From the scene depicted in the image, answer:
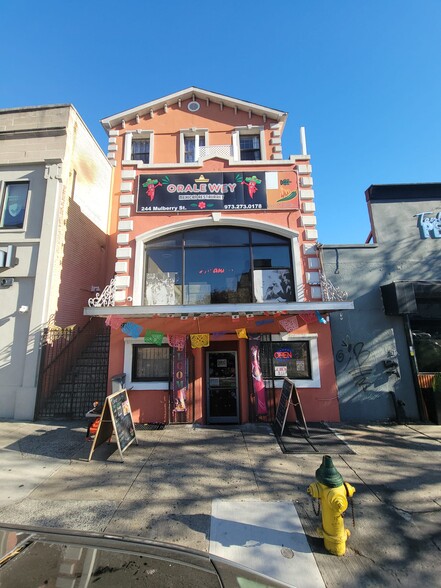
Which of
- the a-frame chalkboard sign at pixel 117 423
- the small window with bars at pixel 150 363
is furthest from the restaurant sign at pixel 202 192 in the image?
the a-frame chalkboard sign at pixel 117 423

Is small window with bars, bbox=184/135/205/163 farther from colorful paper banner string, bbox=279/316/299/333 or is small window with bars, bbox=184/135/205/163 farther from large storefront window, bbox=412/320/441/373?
large storefront window, bbox=412/320/441/373

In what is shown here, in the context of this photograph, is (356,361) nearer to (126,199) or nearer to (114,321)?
(114,321)

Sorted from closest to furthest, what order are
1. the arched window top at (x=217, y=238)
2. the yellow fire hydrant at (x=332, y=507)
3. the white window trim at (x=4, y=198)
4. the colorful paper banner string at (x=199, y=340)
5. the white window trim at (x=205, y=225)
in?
the yellow fire hydrant at (x=332, y=507) → the colorful paper banner string at (x=199, y=340) → the white window trim at (x=205, y=225) → the arched window top at (x=217, y=238) → the white window trim at (x=4, y=198)

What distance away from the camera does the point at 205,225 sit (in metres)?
9.20

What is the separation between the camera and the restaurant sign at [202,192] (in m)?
9.25

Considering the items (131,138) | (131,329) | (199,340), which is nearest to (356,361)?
(199,340)

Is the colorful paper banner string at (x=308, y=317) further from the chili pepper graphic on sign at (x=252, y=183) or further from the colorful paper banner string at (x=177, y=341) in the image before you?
the chili pepper graphic on sign at (x=252, y=183)

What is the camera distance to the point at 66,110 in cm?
1062

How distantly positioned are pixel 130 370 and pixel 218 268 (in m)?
4.02

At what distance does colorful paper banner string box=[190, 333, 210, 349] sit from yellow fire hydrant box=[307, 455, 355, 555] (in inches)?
190

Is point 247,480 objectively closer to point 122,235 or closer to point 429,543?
point 429,543

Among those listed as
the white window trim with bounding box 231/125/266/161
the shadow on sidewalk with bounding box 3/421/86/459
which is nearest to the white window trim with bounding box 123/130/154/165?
the white window trim with bounding box 231/125/266/161

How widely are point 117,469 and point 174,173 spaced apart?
8454mm

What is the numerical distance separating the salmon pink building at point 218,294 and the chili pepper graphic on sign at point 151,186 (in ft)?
0.16
